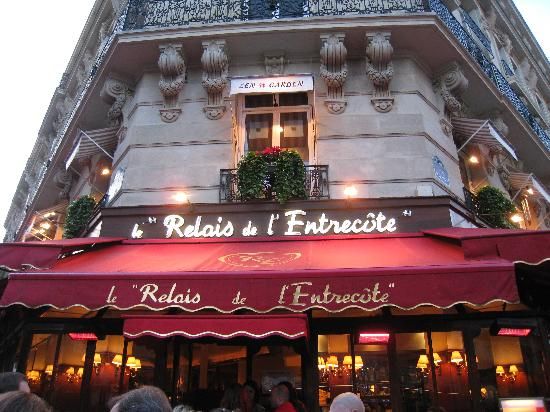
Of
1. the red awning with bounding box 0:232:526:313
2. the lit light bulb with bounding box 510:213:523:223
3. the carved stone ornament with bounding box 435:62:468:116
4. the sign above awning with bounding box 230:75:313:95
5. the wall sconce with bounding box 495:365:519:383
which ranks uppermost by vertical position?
the carved stone ornament with bounding box 435:62:468:116

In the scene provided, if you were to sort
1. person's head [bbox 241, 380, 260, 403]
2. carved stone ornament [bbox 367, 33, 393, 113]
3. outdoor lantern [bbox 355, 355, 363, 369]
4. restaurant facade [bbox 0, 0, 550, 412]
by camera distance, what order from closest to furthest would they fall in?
restaurant facade [bbox 0, 0, 550, 412] < person's head [bbox 241, 380, 260, 403] < outdoor lantern [bbox 355, 355, 363, 369] < carved stone ornament [bbox 367, 33, 393, 113]

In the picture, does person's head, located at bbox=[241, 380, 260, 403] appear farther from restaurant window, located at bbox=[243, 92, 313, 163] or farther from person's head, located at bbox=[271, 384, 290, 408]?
restaurant window, located at bbox=[243, 92, 313, 163]

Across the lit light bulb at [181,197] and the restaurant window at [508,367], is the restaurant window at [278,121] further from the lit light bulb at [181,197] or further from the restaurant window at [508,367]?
the restaurant window at [508,367]

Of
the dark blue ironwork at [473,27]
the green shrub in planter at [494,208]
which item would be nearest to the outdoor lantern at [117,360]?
the green shrub in planter at [494,208]

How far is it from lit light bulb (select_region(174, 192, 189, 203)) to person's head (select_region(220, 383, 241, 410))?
135 inches

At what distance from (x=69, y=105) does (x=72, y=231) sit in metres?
9.22

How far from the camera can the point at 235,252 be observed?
7.25 meters

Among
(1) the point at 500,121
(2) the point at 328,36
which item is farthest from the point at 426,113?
(1) the point at 500,121

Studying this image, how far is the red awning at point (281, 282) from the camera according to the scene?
560 cm

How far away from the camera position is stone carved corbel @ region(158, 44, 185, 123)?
9156 mm

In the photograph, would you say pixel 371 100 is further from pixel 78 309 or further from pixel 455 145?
pixel 78 309

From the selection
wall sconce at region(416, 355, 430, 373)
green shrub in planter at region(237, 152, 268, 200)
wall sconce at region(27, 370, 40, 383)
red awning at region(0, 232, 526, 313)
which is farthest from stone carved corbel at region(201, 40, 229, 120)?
wall sconce at region(416, 355, 430, 373)

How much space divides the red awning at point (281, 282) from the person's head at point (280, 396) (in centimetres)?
92

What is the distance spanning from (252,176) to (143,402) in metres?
6.26
